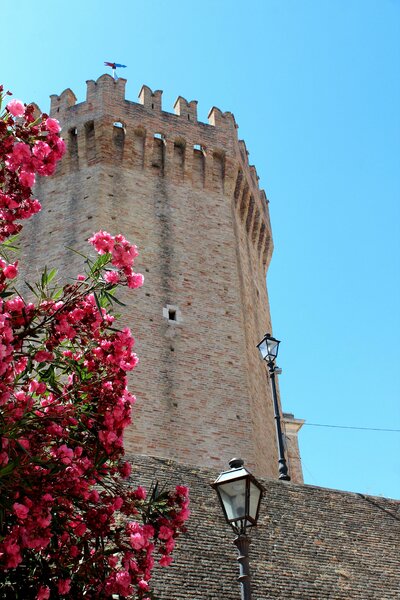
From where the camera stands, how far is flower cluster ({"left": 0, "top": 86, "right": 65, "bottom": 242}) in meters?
5.42

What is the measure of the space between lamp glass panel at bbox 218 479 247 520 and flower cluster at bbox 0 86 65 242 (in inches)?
109

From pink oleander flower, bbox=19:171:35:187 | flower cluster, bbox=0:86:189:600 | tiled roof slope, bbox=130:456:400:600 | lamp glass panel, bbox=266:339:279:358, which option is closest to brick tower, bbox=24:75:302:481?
lamp glass panel, bbox=266:339:279:358

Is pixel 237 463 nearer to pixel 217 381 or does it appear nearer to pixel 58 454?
pixel 58 454

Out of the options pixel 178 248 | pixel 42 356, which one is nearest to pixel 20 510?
pixel 42 356

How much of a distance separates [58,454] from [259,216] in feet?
54.6

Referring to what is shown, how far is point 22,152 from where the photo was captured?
5449mm

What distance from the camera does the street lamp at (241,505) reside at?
611 centimetres

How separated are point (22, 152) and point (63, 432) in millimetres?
2136

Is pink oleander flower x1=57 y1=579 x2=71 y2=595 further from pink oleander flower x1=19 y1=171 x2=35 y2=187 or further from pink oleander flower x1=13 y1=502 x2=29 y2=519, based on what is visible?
pink oleander flower x1=19 y1=171 x2=35 y2=187

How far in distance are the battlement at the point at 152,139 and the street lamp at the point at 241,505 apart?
1359 cm

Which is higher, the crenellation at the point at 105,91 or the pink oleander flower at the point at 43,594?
the crenellation at the point at 105,91

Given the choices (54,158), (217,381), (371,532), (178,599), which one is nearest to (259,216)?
(217,381)

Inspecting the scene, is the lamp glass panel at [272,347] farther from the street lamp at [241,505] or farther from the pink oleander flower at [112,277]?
the pink oleander flower at [112,277]

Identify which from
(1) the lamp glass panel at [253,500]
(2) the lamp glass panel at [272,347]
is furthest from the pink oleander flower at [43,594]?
(2) the lamp glass panel at [272,347]
